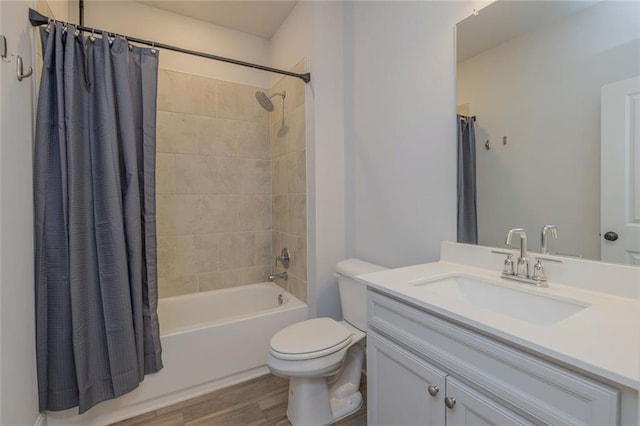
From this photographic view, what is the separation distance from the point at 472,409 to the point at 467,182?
0.94m

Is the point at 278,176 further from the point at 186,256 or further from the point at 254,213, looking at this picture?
the point at 186,256

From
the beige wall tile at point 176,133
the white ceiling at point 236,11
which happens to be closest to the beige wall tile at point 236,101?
the beige wall tile at point 176,133

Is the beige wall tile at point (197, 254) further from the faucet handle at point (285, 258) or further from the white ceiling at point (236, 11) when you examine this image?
the white ceiling at point (236, 11)

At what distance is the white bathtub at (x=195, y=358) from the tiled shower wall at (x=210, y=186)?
328 mm

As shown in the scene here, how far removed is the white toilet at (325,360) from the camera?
54.6 inches

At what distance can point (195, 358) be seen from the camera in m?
1.77

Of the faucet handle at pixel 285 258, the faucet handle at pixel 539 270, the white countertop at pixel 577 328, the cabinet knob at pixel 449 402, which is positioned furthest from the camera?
the faucet handle at pixel 285 258

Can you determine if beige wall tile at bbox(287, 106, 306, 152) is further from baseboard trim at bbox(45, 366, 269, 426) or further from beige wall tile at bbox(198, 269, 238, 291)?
baseboard trim at bbox(45, 366, 269, 426)

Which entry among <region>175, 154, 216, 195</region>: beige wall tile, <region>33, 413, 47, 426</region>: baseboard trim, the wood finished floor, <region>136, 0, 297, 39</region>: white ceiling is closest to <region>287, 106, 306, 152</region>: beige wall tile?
<region>175, 154, 216, 195</region>: beige wall tile

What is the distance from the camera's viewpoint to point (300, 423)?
148cm

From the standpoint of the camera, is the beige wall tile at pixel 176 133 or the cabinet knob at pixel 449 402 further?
the beige wall tile at pixel 176 133

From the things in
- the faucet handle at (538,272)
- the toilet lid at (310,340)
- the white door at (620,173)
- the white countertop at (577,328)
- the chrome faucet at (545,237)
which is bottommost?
the toilet lid at (310,340)

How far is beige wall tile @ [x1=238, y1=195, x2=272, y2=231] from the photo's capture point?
2.55 m

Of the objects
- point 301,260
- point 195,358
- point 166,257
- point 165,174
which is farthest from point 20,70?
point 301,260
